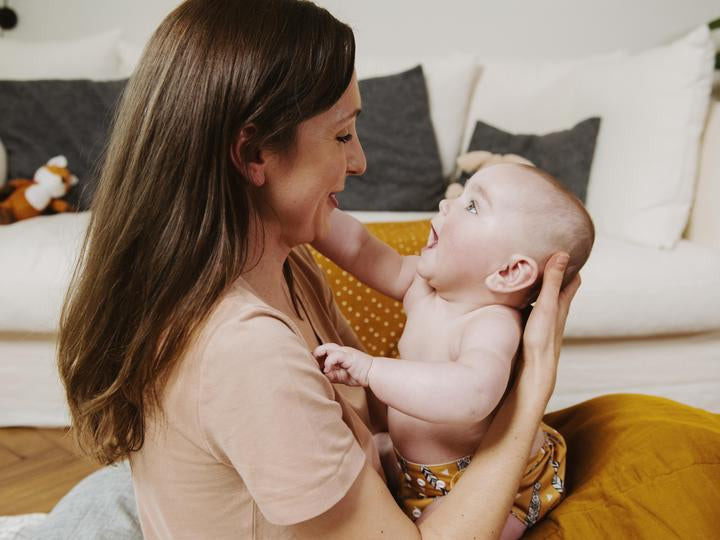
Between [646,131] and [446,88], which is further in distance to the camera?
[446,88]

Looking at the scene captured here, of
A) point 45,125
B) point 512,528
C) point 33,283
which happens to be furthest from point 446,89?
point 512,528

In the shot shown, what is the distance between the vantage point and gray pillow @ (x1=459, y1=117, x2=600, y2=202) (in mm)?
2182

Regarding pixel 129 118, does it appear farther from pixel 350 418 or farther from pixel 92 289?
pixel 350 418

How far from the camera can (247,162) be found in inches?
26.9

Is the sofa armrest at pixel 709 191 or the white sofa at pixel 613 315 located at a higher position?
the sofa armrest at pixel 709 191

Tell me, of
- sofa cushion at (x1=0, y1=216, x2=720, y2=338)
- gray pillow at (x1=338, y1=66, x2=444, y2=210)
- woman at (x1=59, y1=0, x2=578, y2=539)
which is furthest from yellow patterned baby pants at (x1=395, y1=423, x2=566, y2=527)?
gray pillow at (x1=338, y1=66, x2=444, y2=210)

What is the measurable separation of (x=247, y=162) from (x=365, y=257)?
14.7 inches

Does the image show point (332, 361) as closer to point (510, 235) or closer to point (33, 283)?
point (510, 235)

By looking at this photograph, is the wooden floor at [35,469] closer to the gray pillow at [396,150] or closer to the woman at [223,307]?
the woman at [223,307]

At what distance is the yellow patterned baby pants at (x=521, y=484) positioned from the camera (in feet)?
2.78

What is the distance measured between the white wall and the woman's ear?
231 centimetres

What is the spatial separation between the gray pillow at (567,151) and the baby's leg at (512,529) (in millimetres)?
1528

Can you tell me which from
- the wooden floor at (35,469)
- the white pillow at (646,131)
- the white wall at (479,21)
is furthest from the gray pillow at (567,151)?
the wooden floor at (35,469)

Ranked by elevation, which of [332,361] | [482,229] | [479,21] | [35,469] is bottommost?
[35,469]
